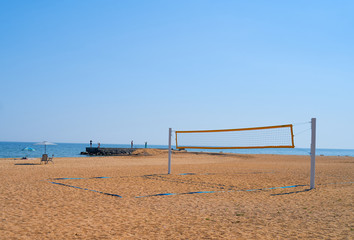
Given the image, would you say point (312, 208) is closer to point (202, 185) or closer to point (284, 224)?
point (284, 224)

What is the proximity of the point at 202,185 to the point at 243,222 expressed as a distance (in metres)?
4.99

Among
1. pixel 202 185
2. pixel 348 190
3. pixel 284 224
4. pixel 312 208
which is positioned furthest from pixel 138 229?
pixel 348 190

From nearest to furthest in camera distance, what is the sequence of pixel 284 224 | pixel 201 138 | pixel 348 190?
1. pixel 284 224
2. pixel 348 190
3. pixel 201 138

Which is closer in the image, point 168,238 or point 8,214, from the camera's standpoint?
point 168,238

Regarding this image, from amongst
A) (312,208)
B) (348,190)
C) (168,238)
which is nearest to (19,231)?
(168,238)

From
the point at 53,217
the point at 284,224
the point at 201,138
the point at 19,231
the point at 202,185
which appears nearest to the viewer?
the point at 19,231

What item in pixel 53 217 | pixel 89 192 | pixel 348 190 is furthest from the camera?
pixel 348 190

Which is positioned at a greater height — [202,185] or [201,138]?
[201,138]

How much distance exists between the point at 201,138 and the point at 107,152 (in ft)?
120

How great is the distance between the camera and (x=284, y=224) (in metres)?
5.21

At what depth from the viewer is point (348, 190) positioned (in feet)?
29.7

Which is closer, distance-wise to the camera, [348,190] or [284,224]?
[284,224]

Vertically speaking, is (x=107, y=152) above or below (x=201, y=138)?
below

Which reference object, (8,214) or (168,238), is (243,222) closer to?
(168,238)
